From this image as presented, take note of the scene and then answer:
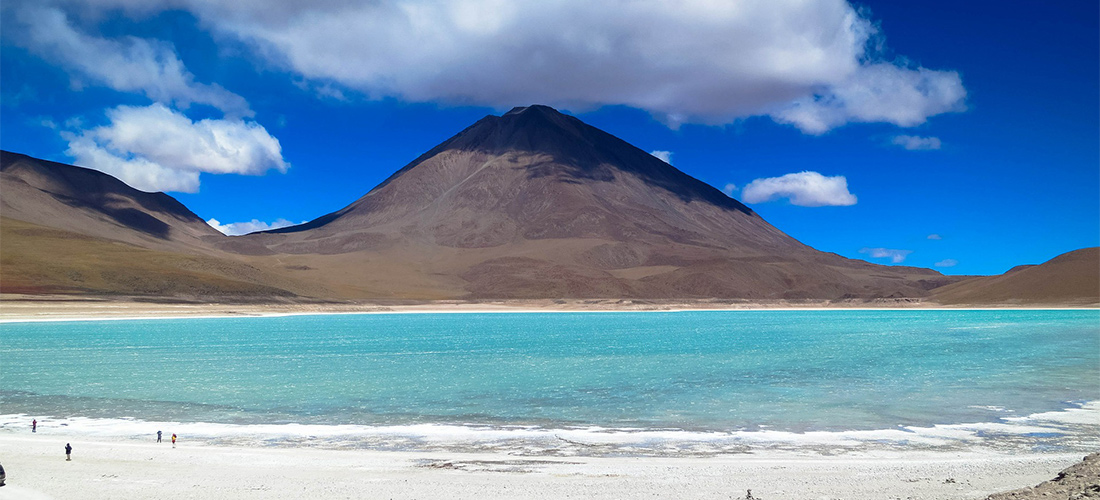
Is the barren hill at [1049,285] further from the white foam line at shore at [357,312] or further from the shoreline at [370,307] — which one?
the white foam line at shore at [357,312]

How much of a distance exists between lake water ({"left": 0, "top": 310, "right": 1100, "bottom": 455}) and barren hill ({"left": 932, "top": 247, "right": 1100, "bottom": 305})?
9336 cm

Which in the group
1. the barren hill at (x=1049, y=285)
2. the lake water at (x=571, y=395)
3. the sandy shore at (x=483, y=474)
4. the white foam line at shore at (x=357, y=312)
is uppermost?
the barren hill at (x=1049, y=285)

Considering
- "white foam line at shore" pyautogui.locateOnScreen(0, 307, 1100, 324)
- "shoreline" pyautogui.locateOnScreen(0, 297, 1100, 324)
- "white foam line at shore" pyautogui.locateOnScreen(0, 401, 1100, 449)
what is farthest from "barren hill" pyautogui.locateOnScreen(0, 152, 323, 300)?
"white foam line at shore" pyautogui.locateOnScreen(0, 401, 1100, 449)

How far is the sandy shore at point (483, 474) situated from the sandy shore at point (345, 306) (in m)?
71.3

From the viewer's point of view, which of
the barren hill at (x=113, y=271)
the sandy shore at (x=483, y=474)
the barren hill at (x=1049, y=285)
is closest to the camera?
the sandy shore at (x=483, y=474)

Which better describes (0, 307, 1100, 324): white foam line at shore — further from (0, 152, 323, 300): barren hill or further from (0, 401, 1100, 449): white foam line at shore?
(0, 401, 1100, 449): white foam line at shore

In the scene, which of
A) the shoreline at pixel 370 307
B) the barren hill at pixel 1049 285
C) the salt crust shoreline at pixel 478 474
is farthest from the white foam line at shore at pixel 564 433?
the barren hill at pixel 1049 285

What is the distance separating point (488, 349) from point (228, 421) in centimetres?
2449

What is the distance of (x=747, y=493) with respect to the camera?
38.3 feet

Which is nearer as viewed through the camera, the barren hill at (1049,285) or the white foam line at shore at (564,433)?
the white foam line at shore at (564,433)

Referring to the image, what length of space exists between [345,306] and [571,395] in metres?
99.3

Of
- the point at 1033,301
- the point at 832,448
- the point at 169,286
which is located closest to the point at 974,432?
the point at 832,448

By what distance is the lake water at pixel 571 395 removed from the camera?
17375 millimetres

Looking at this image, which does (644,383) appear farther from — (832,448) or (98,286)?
(98,286)
